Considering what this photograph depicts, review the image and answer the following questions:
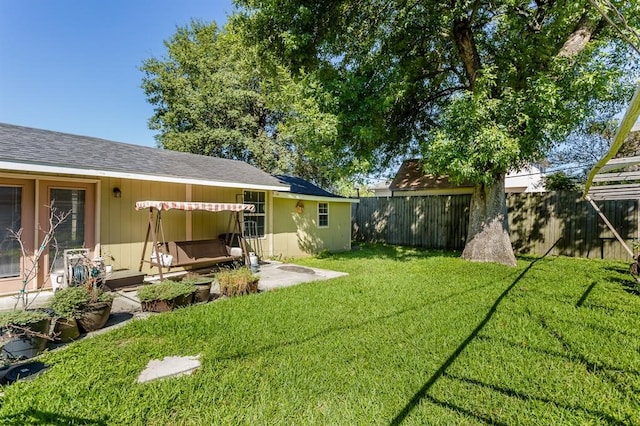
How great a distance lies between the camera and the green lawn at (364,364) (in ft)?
7.88

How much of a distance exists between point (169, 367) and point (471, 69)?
901 cm

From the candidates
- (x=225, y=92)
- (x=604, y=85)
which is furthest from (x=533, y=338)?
(x=225, y=92)

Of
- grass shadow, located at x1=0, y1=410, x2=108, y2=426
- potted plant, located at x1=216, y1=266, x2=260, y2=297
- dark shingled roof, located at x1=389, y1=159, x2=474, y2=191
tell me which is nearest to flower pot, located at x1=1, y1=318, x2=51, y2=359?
grass shadow, located at x1=0, y1=410, x2=108, y2=426

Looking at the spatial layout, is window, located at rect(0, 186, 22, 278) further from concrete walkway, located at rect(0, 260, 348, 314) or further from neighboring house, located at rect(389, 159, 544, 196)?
neighboring house, located at rect(389, 159, 544, 196)

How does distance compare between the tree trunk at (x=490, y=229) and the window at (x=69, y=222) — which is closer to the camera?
the window at (x=69, y=222)

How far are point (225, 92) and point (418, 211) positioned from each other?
12.4 m

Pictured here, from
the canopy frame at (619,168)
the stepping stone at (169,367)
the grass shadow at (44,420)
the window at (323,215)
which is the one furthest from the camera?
the window at (323,215)

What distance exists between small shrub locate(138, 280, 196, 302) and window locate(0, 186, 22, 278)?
8.44 feet

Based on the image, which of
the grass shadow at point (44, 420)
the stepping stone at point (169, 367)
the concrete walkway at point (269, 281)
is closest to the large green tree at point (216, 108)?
the concrete walkway at point (269, 281)

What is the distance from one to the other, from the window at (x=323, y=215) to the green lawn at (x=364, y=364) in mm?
6086

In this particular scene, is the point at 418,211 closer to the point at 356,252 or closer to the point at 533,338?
the point at 356,252

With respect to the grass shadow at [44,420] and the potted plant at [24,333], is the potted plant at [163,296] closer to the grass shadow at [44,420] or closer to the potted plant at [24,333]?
the potted plant at [24,333]

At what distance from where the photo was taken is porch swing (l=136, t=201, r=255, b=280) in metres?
6.20

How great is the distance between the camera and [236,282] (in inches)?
216
